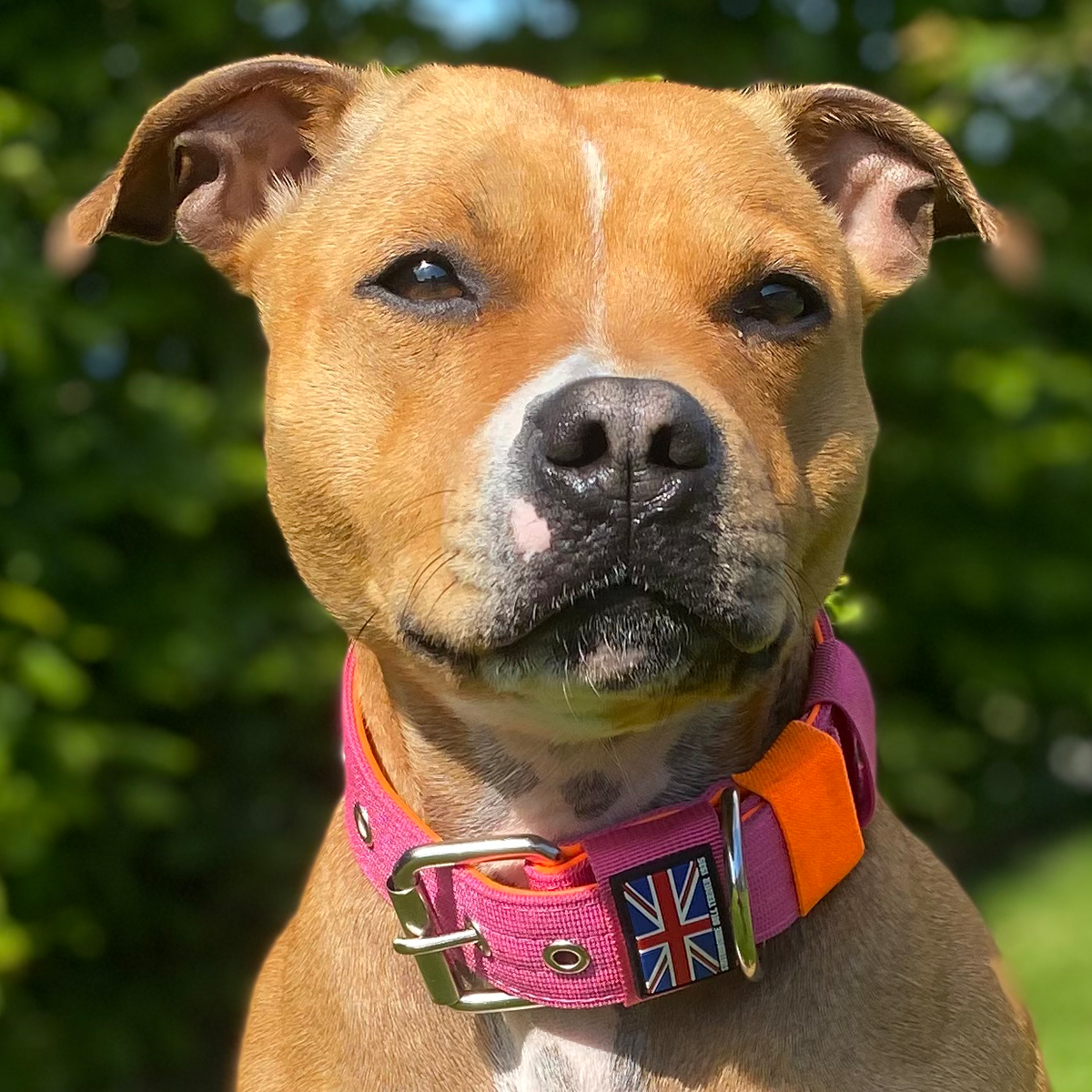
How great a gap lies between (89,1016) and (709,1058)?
3.59 meters

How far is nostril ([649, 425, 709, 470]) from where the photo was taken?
247 centimetres

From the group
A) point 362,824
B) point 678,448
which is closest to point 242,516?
point 362,824

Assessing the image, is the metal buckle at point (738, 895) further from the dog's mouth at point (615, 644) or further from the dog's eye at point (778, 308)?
the dog's eye at point (778, 308)

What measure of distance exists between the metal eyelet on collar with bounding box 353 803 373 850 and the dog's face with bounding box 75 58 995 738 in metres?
0.25

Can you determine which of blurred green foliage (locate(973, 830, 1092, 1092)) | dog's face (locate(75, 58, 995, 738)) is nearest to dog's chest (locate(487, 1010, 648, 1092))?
dog's face (locate(75, 58, 995, 738))

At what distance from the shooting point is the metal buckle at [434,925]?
2672mm

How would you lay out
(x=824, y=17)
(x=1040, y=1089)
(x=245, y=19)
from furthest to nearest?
(x=824, y=17)
(x=245, y=19)
(x=1040, y=1089)

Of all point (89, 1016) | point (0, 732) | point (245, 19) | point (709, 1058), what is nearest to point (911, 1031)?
point (709, 1058)

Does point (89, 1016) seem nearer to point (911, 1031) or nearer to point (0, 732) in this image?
point (0, 732)

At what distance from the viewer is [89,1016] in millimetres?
5715

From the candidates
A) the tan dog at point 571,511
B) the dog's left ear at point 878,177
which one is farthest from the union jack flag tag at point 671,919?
the dog's left ear at point 878,177

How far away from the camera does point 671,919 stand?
2.69m

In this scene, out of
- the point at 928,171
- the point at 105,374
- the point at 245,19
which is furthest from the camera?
the point at 245,19

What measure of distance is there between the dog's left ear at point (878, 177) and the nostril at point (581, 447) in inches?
52.3
